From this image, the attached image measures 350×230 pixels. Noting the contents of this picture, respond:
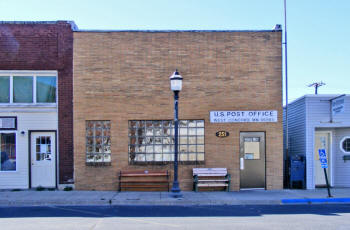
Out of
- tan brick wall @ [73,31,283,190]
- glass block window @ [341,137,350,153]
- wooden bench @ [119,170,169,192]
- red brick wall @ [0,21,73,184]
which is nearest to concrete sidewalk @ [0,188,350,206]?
wooden bench @ [119,170,169,192]

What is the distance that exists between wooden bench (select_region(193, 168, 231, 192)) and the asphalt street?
1.96 m

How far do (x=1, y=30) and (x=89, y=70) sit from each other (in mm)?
3722

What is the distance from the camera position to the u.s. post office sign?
12195 mm

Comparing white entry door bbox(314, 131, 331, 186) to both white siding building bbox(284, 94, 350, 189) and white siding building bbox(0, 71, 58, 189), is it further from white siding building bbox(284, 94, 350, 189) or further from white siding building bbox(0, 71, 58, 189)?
white siding building bbox(0, 71, 58, 189)

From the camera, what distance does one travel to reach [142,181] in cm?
1196

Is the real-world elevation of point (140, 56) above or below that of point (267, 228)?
above

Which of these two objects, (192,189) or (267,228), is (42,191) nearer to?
(192,189)

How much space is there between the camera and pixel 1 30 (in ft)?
40.4

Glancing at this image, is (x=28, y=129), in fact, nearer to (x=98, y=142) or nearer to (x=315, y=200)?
(x=98, y=142)

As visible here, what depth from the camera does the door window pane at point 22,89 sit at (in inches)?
489

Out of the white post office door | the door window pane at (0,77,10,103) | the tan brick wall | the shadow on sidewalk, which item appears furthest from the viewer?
the door window pane at (0,77,10,103)

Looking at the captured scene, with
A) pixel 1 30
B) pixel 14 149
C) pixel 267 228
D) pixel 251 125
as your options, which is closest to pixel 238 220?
pixel 267 228

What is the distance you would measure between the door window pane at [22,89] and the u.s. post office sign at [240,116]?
277 inches

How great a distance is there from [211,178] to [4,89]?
339 inches
